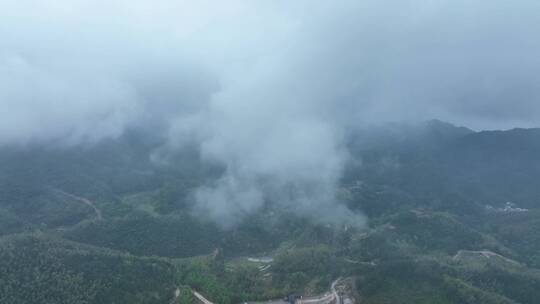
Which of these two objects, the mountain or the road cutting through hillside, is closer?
the mountain

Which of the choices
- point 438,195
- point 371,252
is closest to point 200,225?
point 371,252

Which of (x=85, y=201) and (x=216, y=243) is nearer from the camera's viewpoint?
(x=216, y=243)

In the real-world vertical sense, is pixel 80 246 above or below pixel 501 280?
above

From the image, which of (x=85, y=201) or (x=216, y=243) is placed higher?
(x=85, y=201)

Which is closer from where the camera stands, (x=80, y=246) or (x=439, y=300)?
(x=439, y=300)

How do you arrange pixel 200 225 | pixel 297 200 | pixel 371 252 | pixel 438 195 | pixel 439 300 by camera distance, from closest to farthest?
pixel 439 300
pixel 371 252
pixel 200 225
pixel 297 200
pixel 438 195

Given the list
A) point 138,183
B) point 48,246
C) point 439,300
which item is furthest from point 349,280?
point 138,183

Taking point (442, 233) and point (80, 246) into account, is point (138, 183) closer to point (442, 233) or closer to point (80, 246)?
point (80, 246)

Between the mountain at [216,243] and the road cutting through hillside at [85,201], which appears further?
the road cutting through hillside at [85,201]


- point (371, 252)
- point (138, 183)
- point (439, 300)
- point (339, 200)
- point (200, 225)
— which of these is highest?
point (138, 183)

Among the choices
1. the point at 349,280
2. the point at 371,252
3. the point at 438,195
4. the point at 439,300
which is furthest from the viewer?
the point at 438,195
